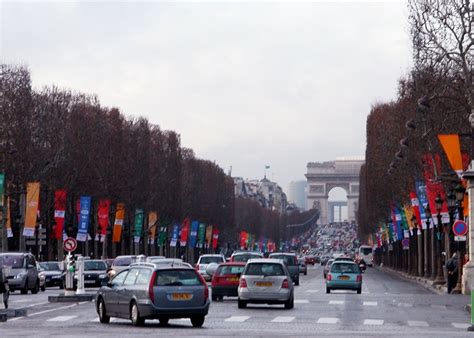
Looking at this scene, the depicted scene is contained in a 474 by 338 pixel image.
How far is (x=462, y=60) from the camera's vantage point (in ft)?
198

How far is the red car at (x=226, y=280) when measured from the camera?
50719 mm

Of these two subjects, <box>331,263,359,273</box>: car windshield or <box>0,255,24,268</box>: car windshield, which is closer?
<box>0,255,24,268</box>: car windshield

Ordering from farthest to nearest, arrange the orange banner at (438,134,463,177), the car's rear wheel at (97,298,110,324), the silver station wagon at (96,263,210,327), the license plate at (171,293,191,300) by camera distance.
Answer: the orange banner at (438,134,463,177)
the car's rear wheel at (97,298,110,324)
the license plate at (171,293,191,300)
the silver station wagon at (96,263,210,327)

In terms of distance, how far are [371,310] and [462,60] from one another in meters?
18.4

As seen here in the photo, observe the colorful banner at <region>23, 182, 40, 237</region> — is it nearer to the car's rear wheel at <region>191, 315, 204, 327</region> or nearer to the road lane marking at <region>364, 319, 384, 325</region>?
the road lane marking at <region>364, 319, 384, 325</region>

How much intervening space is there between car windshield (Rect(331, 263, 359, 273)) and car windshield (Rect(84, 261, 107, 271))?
11745 mm

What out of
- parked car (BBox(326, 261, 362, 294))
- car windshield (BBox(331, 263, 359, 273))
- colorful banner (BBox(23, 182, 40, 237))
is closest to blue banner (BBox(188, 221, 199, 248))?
colorful banner (BBox(23, 182, 40, 237))

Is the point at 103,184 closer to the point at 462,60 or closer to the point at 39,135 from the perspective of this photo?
the point at 39,135

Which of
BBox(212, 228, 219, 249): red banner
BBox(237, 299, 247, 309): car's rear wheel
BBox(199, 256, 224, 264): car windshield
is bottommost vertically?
BBox(237, 299, 247, 309): car's rear wheel

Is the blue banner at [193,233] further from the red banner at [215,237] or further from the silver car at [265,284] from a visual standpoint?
the silver car at [265,284]

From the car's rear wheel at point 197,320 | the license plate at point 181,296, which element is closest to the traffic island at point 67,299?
the car's rear wheel at point 197,320

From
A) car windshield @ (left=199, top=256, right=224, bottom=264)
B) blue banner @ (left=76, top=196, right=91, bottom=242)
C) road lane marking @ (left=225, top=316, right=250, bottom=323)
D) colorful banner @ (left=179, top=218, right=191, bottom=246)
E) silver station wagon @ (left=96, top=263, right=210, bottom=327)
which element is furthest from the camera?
colorful banner @ (left=179, top=218, right=191, bottom=246)

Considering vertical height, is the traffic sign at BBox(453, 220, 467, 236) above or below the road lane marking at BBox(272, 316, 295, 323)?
above

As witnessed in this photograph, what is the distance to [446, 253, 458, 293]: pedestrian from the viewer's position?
62.5 m
